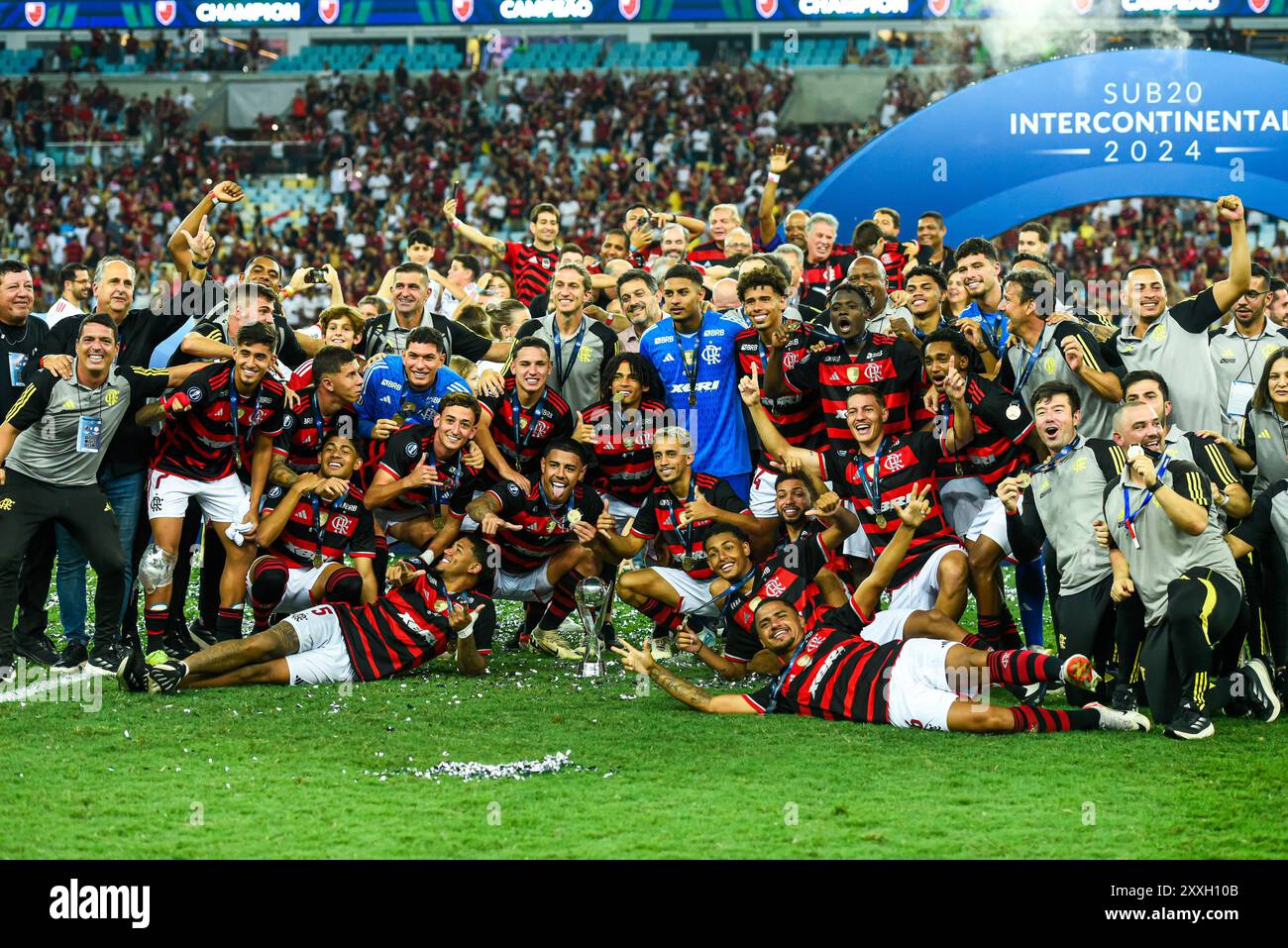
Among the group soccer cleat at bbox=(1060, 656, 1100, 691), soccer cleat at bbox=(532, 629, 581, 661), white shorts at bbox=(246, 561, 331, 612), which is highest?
white shorts at bbox=(246, 561, 331, 612)

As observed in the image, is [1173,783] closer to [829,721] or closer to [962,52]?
[829,721]

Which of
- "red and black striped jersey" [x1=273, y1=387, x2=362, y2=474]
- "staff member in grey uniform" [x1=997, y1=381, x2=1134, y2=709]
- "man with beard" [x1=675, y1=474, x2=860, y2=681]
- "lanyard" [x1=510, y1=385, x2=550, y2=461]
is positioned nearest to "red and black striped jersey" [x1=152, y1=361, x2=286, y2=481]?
"red and black striped jersey" [x1=273, y1=387, x2=362, y2=474]

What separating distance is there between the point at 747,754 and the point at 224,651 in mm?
2596

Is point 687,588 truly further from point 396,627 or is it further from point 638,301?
point 638,301

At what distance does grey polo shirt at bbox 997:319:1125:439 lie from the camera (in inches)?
282

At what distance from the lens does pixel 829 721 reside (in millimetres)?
6301

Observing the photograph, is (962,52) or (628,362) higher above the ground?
(962,52)

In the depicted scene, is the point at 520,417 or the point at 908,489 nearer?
the point at 908,489

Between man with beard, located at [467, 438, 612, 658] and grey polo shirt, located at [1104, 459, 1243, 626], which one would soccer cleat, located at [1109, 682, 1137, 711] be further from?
man with beard, located at [467, 438, 612, 658]

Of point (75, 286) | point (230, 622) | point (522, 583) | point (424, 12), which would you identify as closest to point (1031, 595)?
point (522, 583)

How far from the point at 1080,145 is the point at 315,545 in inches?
292

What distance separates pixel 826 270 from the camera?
1061 centimetres

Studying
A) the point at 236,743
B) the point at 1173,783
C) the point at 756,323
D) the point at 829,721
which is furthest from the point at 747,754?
the point at 756,323

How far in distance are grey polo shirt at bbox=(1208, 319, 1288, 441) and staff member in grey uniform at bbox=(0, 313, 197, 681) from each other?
541 centimetres
